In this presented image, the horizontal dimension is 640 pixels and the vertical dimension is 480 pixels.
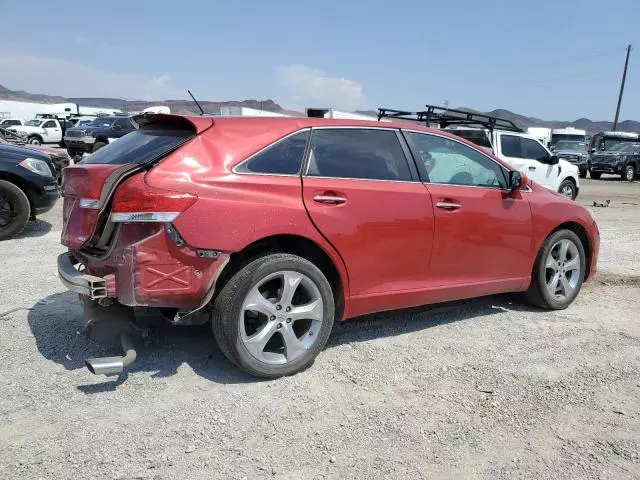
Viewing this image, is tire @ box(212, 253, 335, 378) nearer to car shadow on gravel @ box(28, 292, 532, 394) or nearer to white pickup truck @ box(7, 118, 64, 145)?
car shadow on gravel @ box(28, 292, 532, 394)

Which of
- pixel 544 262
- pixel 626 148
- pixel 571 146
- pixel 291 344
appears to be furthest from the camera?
pixel 571 146

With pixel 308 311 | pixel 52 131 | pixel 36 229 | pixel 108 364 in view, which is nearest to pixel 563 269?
pixel 308 311

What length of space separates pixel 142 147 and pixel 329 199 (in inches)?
49.7

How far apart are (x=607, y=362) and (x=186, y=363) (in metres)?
2.97

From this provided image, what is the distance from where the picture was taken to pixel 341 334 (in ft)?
14.3

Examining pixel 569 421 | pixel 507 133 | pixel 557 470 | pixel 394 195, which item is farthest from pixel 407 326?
pixel 507 133

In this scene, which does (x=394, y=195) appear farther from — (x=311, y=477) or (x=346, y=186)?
(x=311, y=477)

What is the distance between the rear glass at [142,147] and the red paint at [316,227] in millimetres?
104

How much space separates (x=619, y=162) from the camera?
25.9 m

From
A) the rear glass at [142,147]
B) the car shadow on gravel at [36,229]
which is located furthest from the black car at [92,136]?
the rear glass at [142,147]

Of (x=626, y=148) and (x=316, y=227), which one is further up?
(x=626, y=148)

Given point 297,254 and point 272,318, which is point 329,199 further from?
point 272,318

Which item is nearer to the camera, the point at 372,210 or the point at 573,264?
the point at 372,210

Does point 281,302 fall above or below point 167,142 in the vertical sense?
below
